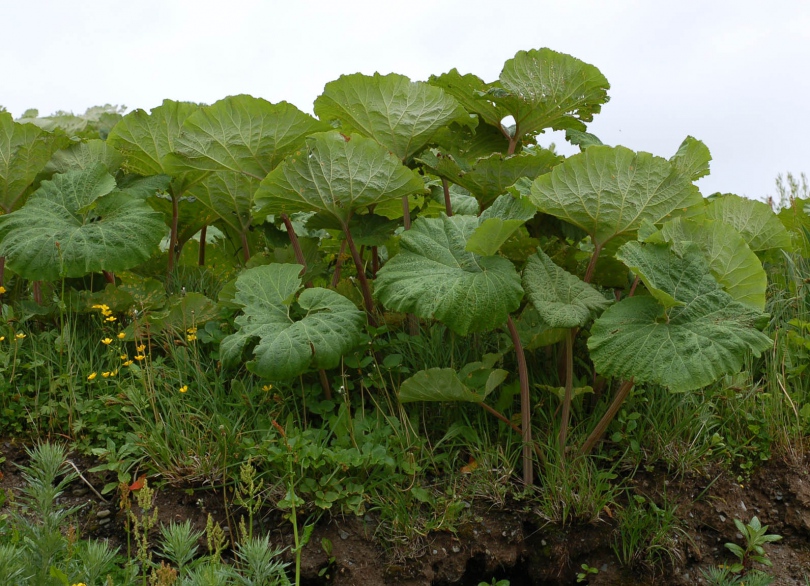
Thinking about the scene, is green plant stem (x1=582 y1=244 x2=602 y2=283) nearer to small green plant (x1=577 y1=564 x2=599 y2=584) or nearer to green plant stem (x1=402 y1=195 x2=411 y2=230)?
green plant stem (x1=402 y1=195 x2=411 y2=230)

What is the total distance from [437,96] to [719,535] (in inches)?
79.6

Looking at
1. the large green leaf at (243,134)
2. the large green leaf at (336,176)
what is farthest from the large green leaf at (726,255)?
the large green leaf at (243,134)

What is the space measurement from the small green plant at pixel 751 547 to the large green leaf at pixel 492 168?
1548 millimetres

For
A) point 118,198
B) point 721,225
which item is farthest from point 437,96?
point 118,198

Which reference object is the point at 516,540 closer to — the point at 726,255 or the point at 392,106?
the point at 726,255

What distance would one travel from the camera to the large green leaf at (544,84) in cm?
311

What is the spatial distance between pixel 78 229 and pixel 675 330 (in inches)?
93.8

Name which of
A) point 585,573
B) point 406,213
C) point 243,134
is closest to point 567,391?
point 585,573

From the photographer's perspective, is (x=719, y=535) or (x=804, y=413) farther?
(x=804, y=413)

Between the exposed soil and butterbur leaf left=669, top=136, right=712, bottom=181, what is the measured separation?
1.21 meters

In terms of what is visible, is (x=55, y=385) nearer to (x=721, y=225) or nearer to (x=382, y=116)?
(x=382, y=116)

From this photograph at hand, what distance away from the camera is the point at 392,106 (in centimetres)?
301

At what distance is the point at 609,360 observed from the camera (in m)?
2.38

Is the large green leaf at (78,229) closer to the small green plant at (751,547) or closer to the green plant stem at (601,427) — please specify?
the green plant stem at (601,427)
